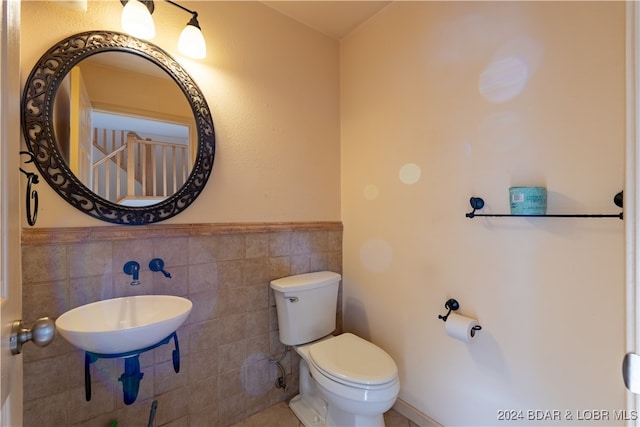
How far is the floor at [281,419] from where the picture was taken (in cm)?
158

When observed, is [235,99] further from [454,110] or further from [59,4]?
[454,110]

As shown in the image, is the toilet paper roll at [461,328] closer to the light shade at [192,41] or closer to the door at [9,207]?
the door at [9,207]

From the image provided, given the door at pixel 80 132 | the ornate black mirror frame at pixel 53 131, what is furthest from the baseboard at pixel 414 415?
the door at pixel 80 132

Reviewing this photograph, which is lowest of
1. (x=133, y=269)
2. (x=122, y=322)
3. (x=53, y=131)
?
(x=122, y=322)

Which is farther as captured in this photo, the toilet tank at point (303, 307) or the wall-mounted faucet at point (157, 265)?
the toilet tank at point (303, 307)

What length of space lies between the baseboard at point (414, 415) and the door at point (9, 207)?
5.56 ft

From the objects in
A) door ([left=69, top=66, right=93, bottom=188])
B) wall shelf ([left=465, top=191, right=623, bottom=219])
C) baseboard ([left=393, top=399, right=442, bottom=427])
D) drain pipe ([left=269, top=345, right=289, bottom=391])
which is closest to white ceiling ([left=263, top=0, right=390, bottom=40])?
door ([left=69, top=66, right=93, bottom=188])

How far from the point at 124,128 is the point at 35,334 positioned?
1.06m

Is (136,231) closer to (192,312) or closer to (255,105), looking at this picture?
(192,312)

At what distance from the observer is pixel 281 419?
63.7 inches

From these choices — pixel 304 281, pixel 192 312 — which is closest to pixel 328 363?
pixel 304 281

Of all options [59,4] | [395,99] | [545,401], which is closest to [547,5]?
[395,99]

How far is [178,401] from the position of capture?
4.64ft

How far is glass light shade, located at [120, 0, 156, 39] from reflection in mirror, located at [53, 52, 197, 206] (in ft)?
0.39
